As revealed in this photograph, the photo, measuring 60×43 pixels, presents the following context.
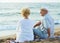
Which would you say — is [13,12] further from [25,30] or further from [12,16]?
[25,30]

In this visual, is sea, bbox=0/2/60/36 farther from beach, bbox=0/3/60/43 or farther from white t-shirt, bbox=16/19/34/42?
white t-shirt, bbox=16/19/34/42

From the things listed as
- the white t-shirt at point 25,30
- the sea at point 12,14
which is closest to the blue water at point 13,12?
the sea at point 12,14

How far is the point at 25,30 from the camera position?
2.02 m

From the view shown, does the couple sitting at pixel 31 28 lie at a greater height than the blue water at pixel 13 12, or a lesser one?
lesser

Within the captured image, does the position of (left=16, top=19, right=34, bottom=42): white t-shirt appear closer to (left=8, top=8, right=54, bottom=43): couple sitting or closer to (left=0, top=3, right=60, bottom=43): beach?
(left=8, top=8, right=54, bottom=43): couple sitting

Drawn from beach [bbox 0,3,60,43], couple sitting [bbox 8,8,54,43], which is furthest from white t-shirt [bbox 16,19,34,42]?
beach [bbox 0,3,60,43]

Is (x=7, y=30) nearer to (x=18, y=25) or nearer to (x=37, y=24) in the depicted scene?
(x=18, y=25)

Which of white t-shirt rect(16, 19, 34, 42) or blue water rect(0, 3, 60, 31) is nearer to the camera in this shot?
white t-shirt rect(16, 19, 34, 42)

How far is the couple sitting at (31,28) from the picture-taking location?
1975mm

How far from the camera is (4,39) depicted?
210cm

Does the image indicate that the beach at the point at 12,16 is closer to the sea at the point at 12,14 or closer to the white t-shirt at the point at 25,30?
the sea at the point at 12,14

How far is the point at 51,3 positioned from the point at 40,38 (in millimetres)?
570

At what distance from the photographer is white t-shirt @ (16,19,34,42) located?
6.40ft

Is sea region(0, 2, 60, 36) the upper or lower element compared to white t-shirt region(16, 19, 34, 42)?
upper
